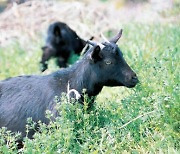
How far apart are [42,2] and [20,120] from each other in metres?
8.99

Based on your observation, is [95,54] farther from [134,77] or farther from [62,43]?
[62,43]

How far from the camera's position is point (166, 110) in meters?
6.18

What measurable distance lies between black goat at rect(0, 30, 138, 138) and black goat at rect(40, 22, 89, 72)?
4.77m

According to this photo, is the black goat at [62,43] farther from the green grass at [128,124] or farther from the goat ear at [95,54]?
the goat ear at [95,54]

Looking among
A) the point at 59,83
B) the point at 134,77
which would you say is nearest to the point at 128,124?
the point at 134,77

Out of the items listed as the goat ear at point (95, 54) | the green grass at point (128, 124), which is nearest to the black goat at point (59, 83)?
the goat ear at point (95, 54)

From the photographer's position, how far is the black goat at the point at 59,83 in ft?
23.1

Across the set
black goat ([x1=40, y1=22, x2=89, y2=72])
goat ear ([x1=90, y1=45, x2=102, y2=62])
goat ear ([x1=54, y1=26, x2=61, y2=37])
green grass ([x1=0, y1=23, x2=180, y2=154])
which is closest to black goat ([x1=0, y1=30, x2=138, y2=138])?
goat ear ([x1=90, y1=45, x2=102, y2=62])

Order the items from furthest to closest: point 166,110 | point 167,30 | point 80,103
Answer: point 167,30 < point 80,103 < point 166,110

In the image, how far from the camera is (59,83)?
7.38 m

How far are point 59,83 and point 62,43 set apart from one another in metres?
5.36

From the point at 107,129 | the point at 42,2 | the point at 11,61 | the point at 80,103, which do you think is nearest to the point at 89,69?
the point at 80,103

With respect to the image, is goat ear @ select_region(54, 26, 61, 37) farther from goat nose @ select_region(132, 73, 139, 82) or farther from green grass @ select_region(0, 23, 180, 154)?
goat nose @ select_region(132, 73, 139, 82)

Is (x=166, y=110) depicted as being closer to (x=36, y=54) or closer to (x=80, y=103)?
(x=80, y=103)
